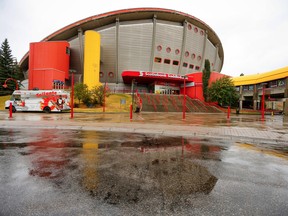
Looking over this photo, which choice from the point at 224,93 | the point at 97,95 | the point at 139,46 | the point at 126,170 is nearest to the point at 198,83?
the point at 224,93

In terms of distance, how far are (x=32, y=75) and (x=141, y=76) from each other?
24646mm

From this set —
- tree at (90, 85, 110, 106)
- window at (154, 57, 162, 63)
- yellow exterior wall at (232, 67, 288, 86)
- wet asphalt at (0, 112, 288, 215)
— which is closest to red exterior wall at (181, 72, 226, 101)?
window at (154, 57, 162, 63)

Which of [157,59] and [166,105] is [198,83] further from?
[166,105]

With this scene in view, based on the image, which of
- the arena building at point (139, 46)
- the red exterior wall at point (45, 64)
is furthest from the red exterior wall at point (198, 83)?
the red exterior wall at point (45, 64)

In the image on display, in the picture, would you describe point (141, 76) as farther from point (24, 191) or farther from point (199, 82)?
point (24, 191)

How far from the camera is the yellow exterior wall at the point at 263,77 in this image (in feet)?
120

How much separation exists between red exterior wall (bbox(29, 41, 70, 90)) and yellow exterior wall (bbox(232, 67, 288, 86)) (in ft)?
159

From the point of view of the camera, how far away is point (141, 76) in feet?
132

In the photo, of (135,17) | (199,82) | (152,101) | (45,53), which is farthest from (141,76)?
(45,53)

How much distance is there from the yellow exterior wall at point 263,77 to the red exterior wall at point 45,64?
48.3 m

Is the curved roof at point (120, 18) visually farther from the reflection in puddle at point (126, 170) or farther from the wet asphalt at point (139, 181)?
the wet asphalt at point (139, 181)

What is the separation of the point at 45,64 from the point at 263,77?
173 feet

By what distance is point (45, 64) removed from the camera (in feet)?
128

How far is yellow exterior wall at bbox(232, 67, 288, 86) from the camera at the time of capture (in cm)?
3648
